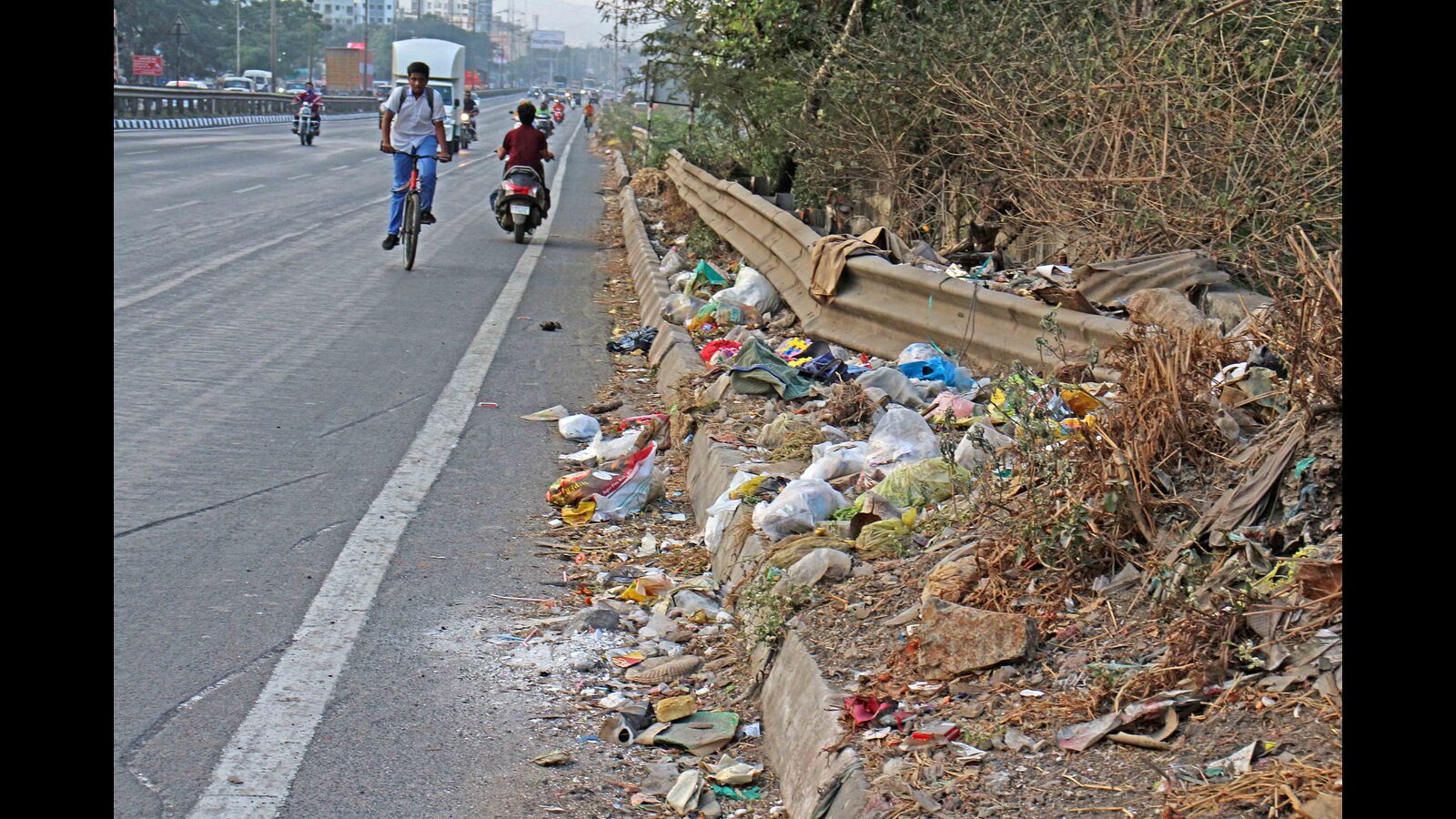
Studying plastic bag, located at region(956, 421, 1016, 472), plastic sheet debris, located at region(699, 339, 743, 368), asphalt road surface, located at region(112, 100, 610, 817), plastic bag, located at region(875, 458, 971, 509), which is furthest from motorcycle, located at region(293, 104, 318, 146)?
plastic bag, located at region(875, 458, 971, 509)

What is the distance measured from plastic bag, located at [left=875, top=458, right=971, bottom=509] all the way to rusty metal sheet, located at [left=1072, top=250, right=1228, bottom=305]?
2141mm

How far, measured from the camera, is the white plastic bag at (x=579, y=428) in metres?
7.65

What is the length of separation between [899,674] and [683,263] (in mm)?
10888

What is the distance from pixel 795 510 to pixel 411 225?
10086 mm

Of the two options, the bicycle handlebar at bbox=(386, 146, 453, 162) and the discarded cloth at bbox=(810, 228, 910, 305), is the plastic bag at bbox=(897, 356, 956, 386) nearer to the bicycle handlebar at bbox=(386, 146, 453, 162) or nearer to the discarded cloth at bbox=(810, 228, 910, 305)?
the discarded cloth at bbox=(810, 228, 910, 305)

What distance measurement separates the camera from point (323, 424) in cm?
754

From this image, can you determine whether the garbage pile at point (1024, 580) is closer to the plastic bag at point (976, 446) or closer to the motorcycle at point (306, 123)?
the plastic bag at point (976, 446)

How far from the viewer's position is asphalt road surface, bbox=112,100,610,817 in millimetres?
3758

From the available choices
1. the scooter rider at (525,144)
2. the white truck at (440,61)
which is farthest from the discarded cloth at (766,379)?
the white truck at (440,61)

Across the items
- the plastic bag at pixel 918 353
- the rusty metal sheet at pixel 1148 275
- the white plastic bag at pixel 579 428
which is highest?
the rusty metal sheet at pixel 1148 275

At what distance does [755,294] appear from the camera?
36.1 feet

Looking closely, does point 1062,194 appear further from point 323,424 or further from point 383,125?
point 383,125

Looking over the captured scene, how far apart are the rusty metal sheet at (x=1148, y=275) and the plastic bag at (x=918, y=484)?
2141 millimetres
